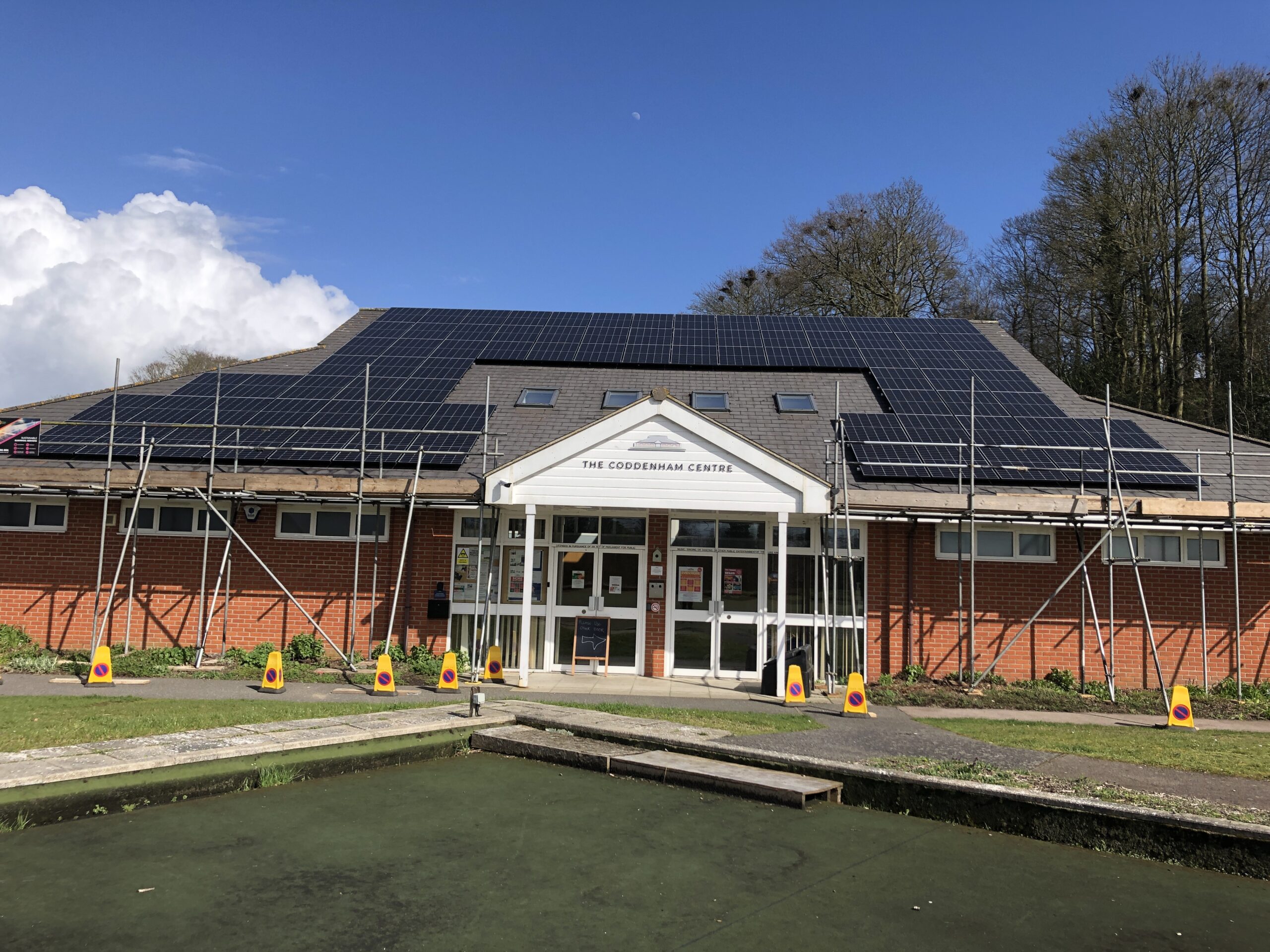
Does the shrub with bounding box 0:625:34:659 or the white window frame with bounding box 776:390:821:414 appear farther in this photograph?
the white window frame with bounding box 776:390:821:414

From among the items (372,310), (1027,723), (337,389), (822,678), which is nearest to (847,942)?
(1027,723)

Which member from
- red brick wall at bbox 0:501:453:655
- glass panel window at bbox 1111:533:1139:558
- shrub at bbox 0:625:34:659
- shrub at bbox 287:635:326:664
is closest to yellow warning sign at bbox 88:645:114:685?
red brick wall at bbox 0:501:453:655

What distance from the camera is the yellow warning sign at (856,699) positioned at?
11625 millimetres

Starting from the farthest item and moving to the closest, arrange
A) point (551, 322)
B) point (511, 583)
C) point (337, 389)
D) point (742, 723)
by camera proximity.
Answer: point (551, 322)
point (337, 389)
point (511, 583)
point (742, 723)

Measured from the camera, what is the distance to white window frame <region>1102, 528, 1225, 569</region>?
1408 cm

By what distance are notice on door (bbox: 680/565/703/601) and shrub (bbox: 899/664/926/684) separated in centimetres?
335

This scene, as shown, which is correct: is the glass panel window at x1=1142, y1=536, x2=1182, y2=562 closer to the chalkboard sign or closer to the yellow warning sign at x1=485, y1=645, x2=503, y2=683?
the chalkboard sign

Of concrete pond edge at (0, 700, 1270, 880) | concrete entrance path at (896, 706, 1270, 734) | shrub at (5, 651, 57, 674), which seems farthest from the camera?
shrub at (5, 651, 57, 674)

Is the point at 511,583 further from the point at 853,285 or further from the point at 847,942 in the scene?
the point at 853,285

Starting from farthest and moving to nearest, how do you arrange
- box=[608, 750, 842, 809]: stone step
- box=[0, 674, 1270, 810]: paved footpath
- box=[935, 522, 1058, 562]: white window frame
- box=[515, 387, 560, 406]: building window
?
box=[515, 387, 560, 406]: building window → box=[935, 522, 1058, 562]: white window frame → box=[0, 674, 1270, 810]: paved footpath → box=[608, 750, 842, 809]: stone step

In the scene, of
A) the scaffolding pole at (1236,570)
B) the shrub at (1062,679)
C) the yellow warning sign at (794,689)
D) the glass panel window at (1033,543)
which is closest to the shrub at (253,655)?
the yellow warning sign at (794,689)

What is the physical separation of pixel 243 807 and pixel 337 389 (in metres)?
11.9

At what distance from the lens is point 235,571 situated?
49.1 feet

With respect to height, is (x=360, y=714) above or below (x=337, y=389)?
below
